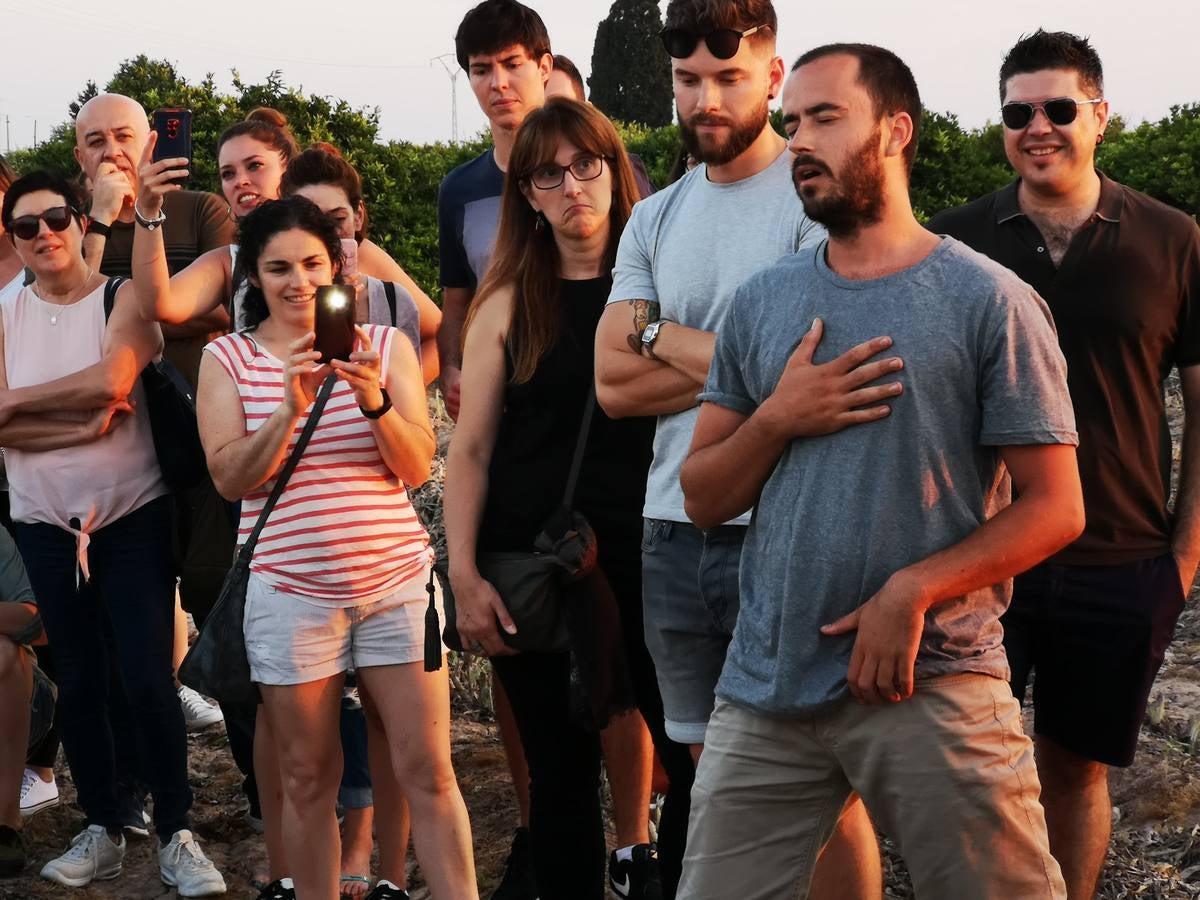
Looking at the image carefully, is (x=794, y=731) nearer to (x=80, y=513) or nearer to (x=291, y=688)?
(x=291, y=688)

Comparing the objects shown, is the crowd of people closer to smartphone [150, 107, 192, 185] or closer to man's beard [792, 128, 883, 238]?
man's beard [792, 128, 883, 238]

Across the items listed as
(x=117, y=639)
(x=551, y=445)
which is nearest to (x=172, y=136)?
(x=117, y=639)

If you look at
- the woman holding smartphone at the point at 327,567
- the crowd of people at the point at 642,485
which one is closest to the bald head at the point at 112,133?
the crowd of people at the point at 642,485

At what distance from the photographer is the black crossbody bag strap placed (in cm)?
396

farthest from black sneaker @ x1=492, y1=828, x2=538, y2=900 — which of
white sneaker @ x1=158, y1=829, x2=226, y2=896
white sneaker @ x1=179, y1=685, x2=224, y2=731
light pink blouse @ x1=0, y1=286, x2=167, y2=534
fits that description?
white sneaker @ x1=179, y1=685, x2=224, y2=731

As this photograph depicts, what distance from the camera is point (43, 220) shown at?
4.84 metres

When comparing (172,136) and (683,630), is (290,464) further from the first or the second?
(172,136)

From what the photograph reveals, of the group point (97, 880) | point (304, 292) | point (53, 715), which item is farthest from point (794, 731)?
point (53, 715)

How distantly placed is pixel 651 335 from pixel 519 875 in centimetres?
198

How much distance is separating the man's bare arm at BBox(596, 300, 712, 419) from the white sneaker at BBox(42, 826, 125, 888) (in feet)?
8.97

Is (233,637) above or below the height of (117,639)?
above

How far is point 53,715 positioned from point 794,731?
3724 millimetres

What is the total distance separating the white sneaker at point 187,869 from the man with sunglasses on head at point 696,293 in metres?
2.13

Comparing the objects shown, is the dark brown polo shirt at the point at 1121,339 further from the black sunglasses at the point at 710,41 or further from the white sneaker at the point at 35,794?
the white sneaker at the point at 35,794
